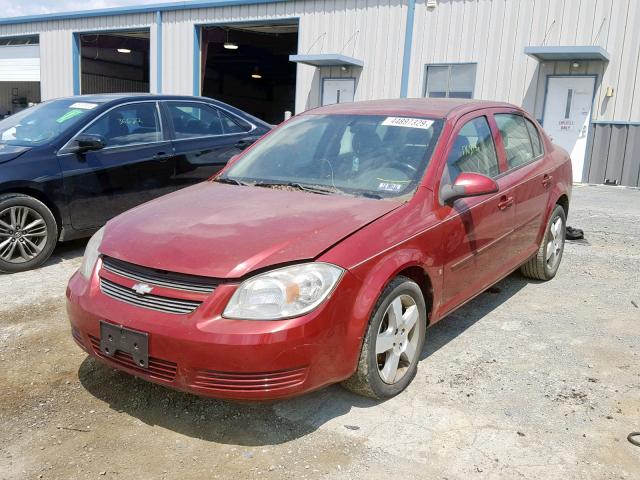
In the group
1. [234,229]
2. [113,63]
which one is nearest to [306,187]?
[234,229]

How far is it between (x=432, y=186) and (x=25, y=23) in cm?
2412

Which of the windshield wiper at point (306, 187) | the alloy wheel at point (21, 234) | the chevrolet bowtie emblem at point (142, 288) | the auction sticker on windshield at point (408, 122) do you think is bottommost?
the alloy wheel at point (21, 234)

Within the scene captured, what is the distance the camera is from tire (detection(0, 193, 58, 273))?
529cm

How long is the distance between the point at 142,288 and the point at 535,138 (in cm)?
362

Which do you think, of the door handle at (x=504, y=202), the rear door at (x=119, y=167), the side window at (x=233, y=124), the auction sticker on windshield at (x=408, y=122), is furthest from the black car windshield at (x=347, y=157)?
the side window at (x=233, y=124)

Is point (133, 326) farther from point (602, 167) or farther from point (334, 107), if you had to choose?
point (602, 167)

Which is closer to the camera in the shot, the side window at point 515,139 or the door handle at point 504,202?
the door handle at point 504,202

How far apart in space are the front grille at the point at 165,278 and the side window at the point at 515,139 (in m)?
2.63

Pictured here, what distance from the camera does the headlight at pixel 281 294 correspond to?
8.56 ft

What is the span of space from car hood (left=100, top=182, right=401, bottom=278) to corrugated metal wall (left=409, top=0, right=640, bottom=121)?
12.2 m

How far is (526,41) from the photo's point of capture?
14.1 m

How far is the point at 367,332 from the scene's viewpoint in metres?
2.89

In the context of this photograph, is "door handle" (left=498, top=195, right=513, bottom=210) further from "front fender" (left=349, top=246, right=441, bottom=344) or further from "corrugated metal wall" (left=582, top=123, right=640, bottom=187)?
"corrugated metal wall" (left=582, top=123, right=640, bottom=187)

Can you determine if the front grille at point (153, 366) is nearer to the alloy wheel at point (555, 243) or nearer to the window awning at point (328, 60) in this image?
the alloy wheel at point (555, 243)
